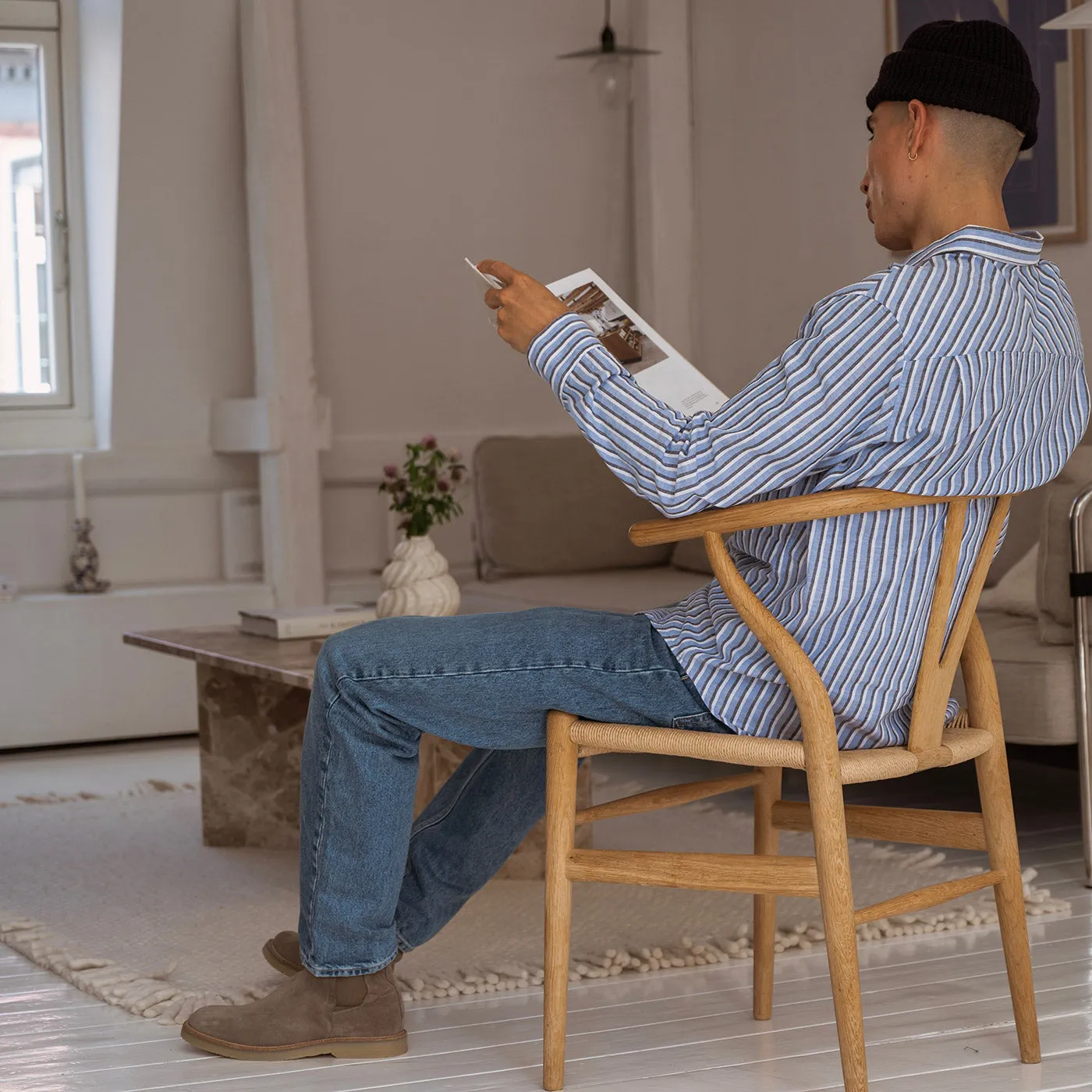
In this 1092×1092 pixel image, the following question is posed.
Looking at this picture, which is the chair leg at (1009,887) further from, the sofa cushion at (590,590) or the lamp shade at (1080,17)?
the sofa cushion at (590,590)

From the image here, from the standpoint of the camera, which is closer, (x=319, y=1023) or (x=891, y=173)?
(x=891, y=173)

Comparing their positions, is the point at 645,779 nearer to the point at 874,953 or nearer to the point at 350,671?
the point at 874,953

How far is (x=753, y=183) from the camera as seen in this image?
5383mm

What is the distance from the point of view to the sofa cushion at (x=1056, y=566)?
120 inches

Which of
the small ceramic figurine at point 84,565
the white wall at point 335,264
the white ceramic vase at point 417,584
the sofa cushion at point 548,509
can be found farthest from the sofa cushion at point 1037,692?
the small ceramic figurine at point 84,565

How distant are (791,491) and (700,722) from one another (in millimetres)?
294

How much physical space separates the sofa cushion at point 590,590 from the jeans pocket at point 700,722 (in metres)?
1.94

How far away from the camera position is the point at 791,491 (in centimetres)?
199

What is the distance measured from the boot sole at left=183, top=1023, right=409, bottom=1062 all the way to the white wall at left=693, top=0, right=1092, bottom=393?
3186 mm

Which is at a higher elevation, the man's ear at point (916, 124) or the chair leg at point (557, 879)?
the man's ear at point (916, 124)

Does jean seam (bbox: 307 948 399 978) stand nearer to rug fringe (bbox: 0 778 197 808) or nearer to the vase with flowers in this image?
the vase with flowers

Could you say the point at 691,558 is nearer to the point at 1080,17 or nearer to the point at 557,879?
the point at 1080,17

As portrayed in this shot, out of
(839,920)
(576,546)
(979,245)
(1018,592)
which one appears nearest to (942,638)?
(839,920)

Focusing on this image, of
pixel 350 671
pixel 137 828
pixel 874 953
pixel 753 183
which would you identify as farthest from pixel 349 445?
pixel 350 671
